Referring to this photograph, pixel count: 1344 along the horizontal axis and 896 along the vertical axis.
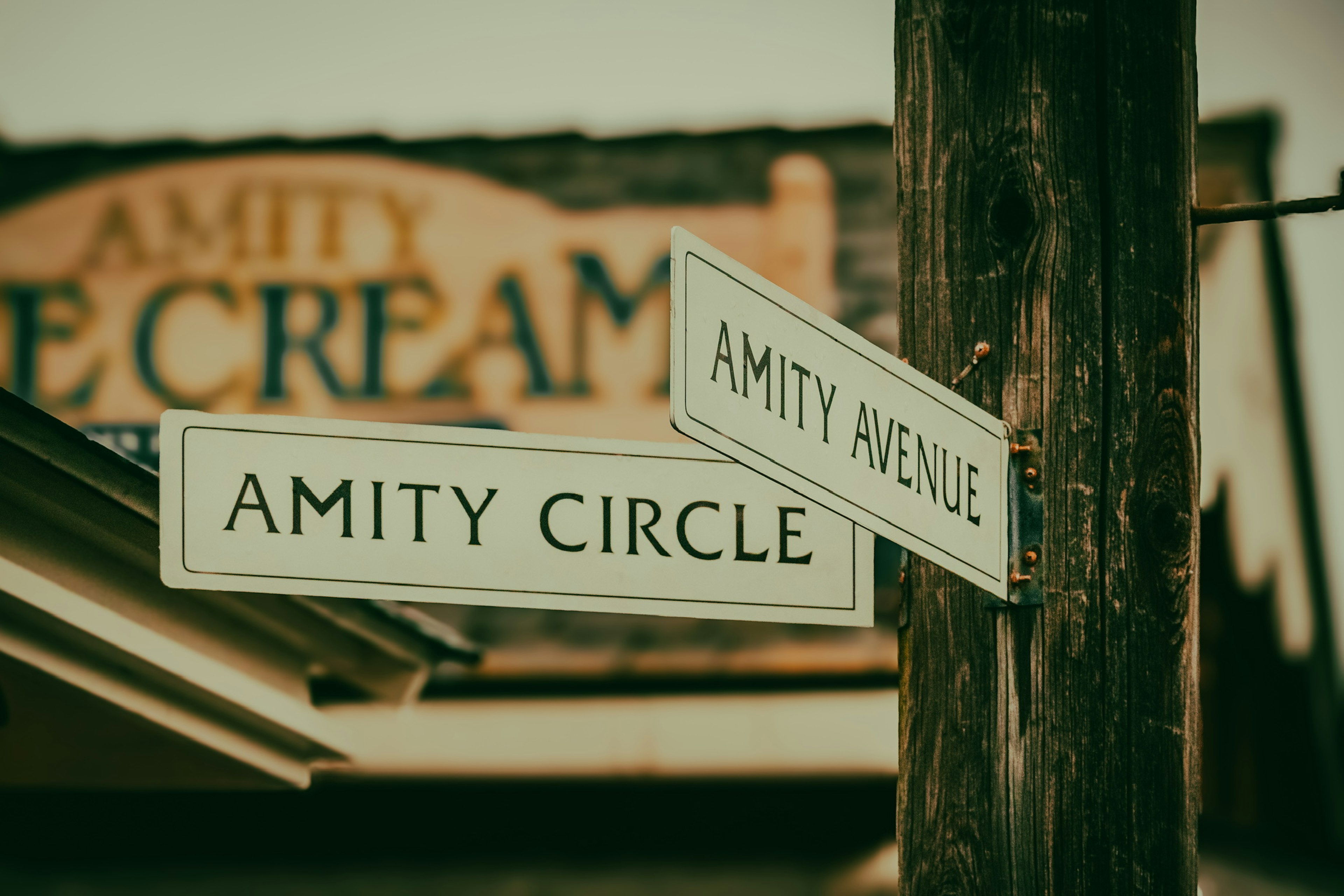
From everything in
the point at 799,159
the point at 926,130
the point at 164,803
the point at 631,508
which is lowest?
the point at 164,803

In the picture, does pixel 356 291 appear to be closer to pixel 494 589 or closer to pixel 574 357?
pixel 574 357

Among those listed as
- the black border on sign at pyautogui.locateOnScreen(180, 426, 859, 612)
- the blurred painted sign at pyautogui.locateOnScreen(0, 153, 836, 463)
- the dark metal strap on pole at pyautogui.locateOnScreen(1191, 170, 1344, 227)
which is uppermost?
the blurred painted sign at pyautogui.locateOnScreen(0, 153, 836, 463)

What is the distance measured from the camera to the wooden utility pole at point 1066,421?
125cm

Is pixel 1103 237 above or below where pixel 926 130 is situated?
below

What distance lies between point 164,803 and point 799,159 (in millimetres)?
4058

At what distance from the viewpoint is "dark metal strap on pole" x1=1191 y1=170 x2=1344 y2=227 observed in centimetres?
130

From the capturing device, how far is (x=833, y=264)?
197 inches

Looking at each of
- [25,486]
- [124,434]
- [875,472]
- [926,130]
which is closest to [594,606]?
[875,472]

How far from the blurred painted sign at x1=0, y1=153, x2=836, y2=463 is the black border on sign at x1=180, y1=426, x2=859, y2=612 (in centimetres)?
377

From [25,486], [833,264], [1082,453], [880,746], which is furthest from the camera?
[833,264]

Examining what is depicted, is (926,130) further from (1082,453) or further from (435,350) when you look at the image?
(435,350)

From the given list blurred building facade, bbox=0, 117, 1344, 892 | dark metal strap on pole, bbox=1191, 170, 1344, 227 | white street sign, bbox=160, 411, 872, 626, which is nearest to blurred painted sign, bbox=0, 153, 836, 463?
blurred building facade, bbox=0, 117, 1344, 892

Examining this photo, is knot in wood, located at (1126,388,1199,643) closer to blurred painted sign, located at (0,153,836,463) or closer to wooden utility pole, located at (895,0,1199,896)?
wooden utility pole, located at (895,0,1199,896)

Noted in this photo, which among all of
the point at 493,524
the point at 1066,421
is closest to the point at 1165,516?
the point at 1066,421
